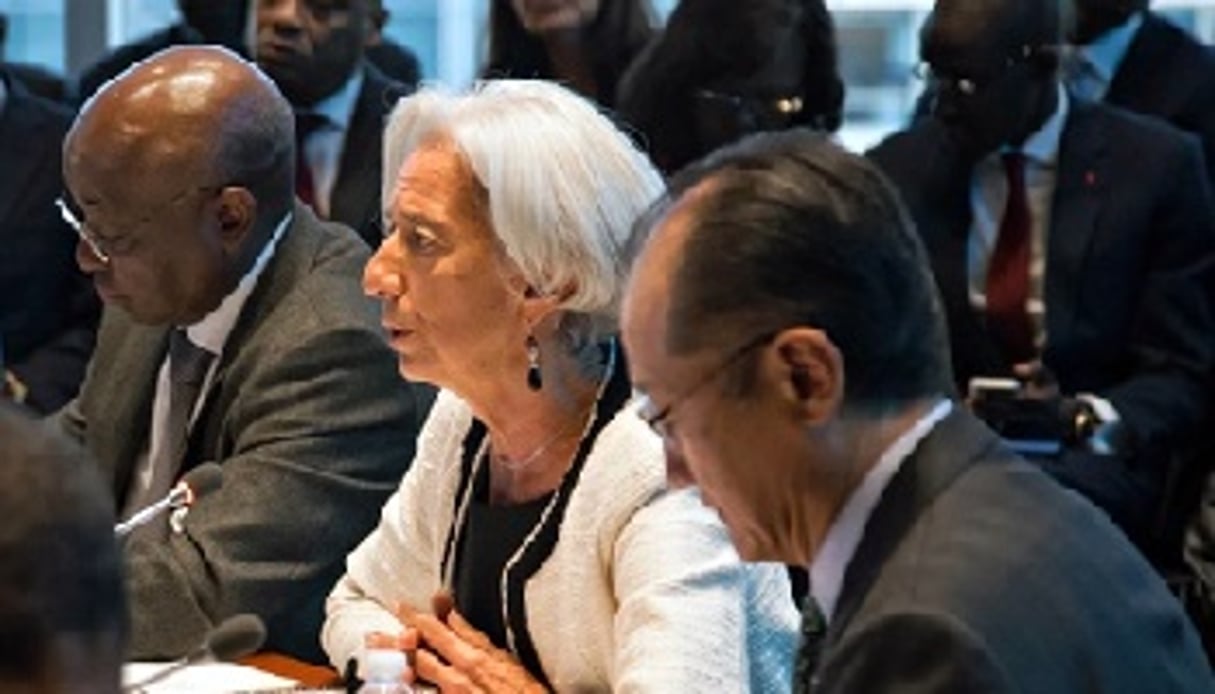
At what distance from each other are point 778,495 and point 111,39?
4.90 meters

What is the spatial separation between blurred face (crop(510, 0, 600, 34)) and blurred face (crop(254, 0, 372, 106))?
0.30 meters

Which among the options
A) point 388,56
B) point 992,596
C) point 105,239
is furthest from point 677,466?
point 388,56

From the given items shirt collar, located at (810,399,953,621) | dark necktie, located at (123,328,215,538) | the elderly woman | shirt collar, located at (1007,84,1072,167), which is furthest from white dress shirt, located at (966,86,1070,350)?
shirt collar, located at (810,399,953,621)

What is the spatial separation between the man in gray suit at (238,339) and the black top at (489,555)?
1.03 feet

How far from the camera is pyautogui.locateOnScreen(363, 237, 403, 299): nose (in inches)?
107

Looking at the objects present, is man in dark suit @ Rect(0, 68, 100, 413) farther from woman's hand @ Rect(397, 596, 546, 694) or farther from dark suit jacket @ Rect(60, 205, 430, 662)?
woman's hand @ Rect(397, 596, 546, 694)

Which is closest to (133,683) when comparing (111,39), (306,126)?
(306,126)

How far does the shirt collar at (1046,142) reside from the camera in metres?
4.28

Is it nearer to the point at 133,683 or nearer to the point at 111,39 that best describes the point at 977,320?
the point at 133,683

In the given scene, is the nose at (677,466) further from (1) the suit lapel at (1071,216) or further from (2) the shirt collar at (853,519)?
(1) the suit lapel at (1071,216)

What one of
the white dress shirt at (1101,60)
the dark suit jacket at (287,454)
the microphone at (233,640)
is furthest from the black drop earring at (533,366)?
the white dress shirt at (1101,60)

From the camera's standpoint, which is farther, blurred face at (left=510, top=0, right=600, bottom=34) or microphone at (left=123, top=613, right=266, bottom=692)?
blurred face at (left=510, top=0, right=600, bottom=34)

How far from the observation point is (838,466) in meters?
1.88

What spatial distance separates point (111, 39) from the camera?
21.5ft
